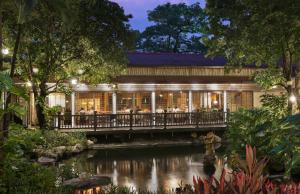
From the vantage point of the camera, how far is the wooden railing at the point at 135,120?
2687cm

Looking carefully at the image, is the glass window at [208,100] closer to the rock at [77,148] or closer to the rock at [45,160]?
the rock at [77,148]

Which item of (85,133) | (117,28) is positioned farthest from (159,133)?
(117,28)

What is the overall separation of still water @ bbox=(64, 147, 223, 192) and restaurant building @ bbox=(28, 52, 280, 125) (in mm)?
7442

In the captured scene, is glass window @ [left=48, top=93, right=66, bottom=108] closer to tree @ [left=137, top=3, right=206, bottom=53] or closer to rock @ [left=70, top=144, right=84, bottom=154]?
rock @ [left=70, top=144, right=84, bottom=154]

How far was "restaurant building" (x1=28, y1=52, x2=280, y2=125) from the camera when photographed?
31531mm

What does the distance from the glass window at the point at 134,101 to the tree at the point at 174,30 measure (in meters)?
18.1

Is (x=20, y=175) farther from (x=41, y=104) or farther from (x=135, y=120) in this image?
(x=135, y=120)

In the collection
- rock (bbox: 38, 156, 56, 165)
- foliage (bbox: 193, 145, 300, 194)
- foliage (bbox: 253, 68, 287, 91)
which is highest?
foliage (bbox: 253, 68, 287, 91)

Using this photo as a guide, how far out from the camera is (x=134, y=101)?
108 ft

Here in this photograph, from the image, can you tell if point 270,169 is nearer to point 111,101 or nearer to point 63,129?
point 63,129

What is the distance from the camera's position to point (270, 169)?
14867 millimetres

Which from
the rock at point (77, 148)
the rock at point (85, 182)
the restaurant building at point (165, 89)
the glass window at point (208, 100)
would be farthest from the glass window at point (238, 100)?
the rock at point (85, 182)

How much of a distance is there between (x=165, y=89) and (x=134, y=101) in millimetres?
2516

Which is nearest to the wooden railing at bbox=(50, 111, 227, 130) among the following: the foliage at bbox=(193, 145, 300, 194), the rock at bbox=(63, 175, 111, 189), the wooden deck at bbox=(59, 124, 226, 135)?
the wooden deck at bbox=(59, 124, 226, 135)
